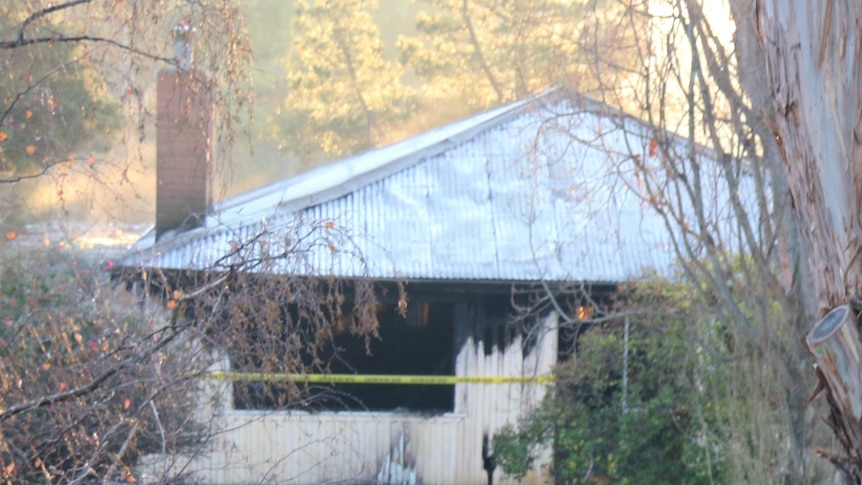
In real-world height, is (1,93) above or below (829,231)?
above

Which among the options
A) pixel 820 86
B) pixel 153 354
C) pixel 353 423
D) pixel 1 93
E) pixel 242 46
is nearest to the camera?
pixel 820 86

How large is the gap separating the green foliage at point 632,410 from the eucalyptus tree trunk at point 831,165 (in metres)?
6.16

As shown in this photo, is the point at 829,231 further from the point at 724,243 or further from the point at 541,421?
the point at 541,421

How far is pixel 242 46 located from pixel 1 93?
495 cm

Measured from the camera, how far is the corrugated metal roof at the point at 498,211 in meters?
11.4

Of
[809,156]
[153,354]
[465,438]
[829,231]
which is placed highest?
[809,156]

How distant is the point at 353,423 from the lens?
38.3 feet

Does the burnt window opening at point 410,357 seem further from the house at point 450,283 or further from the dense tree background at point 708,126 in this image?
the dense tree background at point 708,126

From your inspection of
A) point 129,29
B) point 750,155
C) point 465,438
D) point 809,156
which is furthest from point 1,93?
point 809,156

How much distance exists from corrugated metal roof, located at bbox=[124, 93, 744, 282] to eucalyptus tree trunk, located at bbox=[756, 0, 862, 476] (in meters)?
6.77

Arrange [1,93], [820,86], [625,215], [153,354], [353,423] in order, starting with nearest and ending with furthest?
[820,86] → [153,354] → [1,93] → [353,423] → [625,215]

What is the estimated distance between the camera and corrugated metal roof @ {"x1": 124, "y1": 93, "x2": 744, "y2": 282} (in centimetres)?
1141

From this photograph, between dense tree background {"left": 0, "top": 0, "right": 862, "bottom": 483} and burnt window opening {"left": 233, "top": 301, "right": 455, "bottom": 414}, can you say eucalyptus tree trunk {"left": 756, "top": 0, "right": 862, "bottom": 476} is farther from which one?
burnt window opening {"left": 233, "top": 301, "right": 455, "bottom": 414}

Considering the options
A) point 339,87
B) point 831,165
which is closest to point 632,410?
point 831,165
